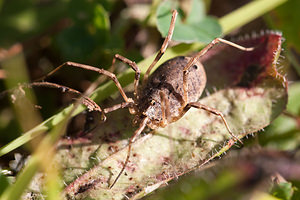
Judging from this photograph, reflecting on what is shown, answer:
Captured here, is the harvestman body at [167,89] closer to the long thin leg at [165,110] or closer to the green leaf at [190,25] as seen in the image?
the long thin leg at [165,110]

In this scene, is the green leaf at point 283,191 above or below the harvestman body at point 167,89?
below

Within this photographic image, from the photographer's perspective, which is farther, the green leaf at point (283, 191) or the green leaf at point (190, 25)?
the green leaf at point (190, 25)

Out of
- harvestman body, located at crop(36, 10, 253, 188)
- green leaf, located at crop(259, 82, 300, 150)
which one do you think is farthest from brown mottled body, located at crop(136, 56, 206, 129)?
green leaf, located at crop(259, 82, 300, 150)

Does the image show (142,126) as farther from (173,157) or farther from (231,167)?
(231,167)

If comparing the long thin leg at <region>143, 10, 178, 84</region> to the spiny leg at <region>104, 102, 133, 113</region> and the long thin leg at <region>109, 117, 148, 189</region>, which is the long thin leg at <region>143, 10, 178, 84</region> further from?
the long thin leg at <region>109, 117, 148, 189</region>

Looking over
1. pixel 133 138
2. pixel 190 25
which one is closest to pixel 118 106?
pixel 133 138

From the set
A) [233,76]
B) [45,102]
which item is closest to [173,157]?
[233,76]

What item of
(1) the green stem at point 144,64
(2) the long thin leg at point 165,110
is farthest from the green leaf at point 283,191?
(1) the green stem at point 144,64

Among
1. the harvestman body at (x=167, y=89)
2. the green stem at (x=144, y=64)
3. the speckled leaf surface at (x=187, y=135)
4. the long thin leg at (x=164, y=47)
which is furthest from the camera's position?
the long thin leg at (x=164, y=47)
